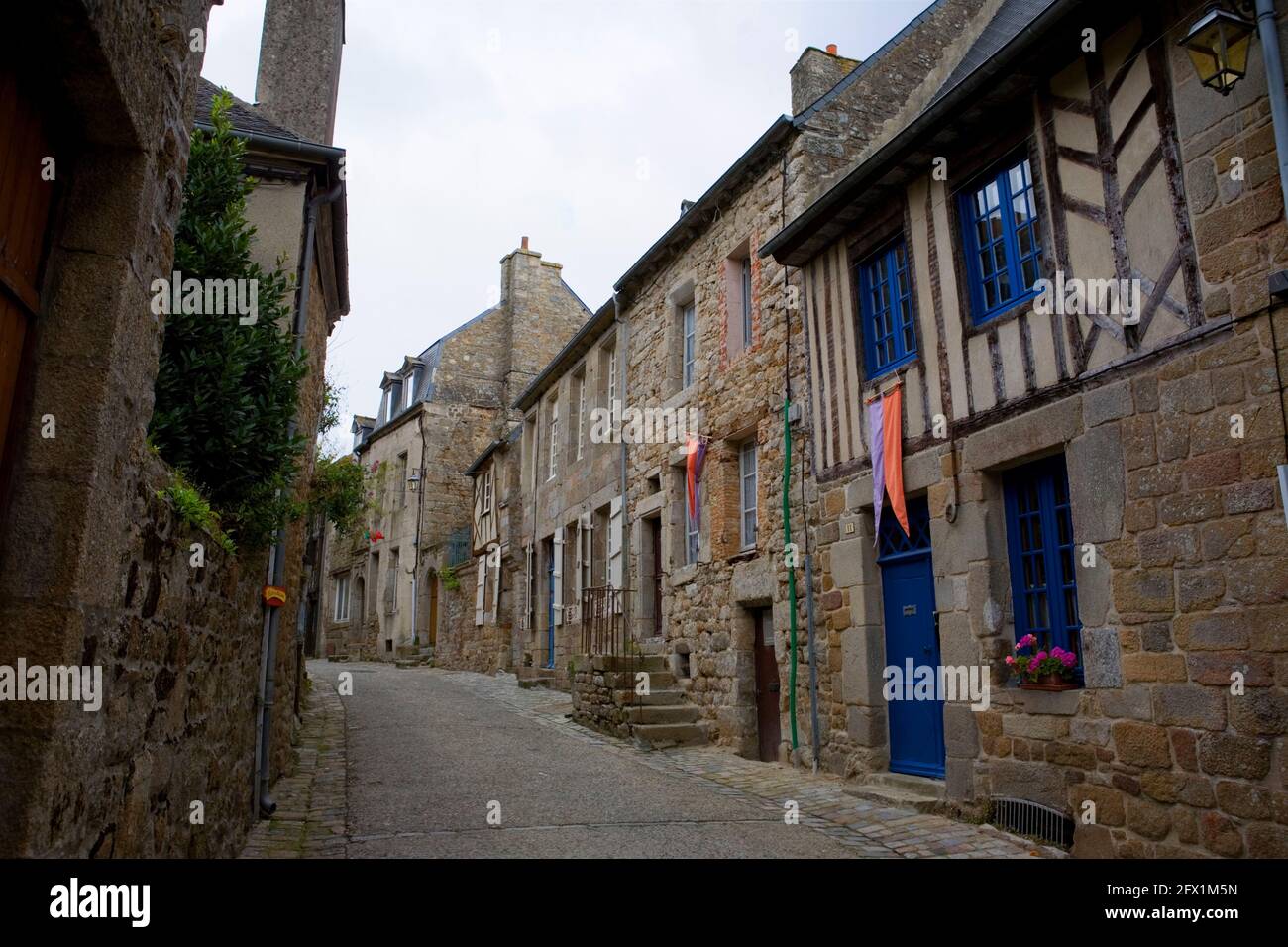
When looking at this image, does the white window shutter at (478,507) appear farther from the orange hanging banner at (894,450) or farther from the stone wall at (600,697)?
the orange hanging banner at (894,450)

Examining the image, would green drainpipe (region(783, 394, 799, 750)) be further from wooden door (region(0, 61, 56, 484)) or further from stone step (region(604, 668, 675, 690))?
wooden door (region(0, 61, 56, 484))

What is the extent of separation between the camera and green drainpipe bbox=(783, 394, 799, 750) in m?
8.51

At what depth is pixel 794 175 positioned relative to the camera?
9305 millimetres

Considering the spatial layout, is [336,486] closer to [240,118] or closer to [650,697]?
[240,118]

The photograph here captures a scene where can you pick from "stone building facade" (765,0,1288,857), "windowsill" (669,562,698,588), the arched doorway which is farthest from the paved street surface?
the arched doorway

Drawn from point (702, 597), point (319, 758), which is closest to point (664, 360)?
point (702, 597)

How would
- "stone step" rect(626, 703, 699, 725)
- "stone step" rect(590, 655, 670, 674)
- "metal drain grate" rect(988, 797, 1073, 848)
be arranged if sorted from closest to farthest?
1. "metal drain grate" rect(988, 797, 1073, 848)
2. "stone step" rect(626, 703, 699, 725)
3. "stone step" rect(590, 655, 670, 674)

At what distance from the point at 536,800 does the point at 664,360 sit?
6.72m

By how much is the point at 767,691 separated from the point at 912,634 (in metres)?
2.44

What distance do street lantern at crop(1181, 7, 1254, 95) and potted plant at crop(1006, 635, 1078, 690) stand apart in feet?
10.8

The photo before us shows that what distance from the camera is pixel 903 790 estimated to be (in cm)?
689

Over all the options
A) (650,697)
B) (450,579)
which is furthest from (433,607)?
(650,697)
